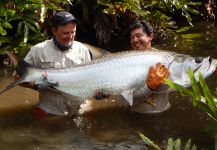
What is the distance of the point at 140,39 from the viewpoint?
222 inches

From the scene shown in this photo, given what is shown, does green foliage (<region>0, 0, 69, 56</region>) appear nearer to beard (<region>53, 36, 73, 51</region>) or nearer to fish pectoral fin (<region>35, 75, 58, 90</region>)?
beard (<region>53, 36, 73, 51</region>)

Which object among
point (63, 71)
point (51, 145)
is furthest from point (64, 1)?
point (51, 145)

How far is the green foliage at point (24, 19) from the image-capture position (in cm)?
778

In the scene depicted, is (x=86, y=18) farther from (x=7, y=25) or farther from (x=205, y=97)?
(x=205, y=97)

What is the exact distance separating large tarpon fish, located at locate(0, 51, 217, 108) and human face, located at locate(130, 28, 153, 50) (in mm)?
360

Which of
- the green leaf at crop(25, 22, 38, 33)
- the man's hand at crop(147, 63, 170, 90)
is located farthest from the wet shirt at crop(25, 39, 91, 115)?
the green leaf at crop(25, 22, 38, 33)

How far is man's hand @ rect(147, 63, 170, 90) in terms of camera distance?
523cm

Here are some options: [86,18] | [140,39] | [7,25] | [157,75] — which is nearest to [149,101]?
[157,75]

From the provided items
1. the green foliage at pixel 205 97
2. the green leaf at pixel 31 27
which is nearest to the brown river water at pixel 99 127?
the green foliage at pixel 205 97

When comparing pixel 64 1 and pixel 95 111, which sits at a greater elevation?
pixel 64 1

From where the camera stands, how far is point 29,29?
8.15 meters

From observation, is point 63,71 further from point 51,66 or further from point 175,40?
point 175,40

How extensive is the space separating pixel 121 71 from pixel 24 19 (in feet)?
10.7

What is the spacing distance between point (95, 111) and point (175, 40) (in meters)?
4.06
